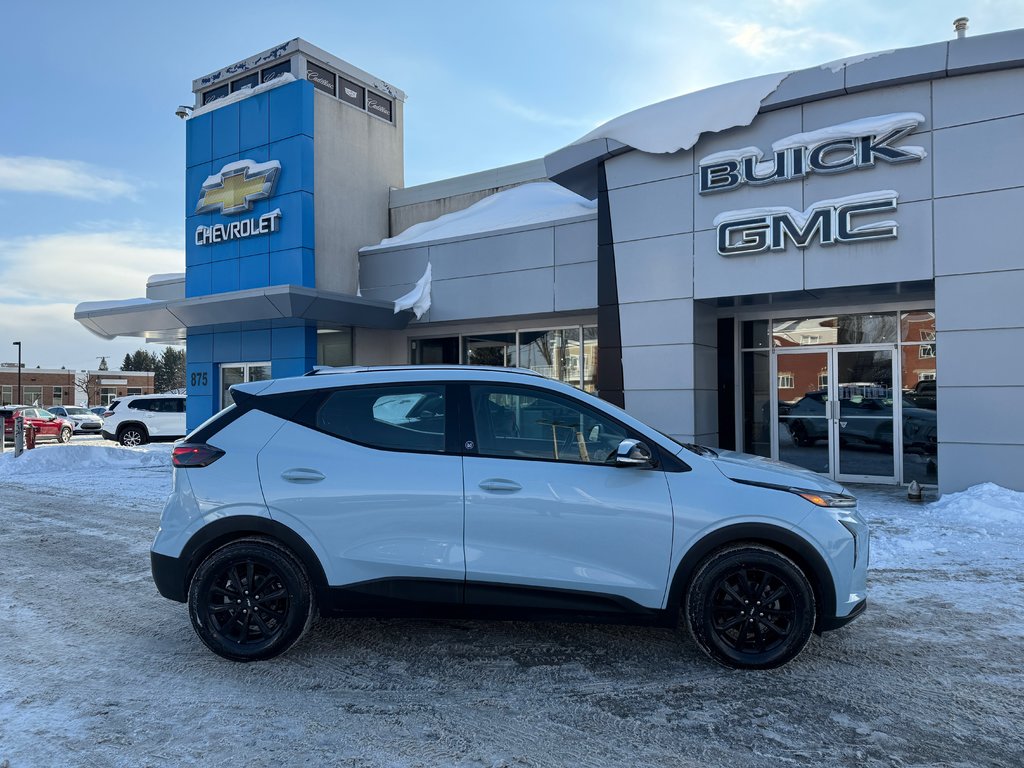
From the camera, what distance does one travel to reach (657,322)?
11.9 m

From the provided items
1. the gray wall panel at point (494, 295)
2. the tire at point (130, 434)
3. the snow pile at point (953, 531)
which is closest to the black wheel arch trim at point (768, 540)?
the snow pile at point (953, 531)

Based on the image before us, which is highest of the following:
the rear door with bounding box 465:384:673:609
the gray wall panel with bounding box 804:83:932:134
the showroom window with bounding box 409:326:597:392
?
the gray wall panel with bounding box 804:83:932:134

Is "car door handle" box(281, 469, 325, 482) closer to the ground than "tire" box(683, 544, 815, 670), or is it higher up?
higher up

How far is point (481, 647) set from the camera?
4.59 metres

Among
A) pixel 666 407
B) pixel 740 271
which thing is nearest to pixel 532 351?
pixel 666 407

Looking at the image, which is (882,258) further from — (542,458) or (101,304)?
(101,304)

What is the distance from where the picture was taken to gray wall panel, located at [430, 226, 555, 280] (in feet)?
46.3

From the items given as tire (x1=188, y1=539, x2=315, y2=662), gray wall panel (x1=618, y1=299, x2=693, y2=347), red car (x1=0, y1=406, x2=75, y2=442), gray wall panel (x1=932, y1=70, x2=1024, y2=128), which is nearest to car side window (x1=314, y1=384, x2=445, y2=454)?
tire (x1=188, y1=539, x2=315, y2=662)

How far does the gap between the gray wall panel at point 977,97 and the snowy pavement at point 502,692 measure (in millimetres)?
6426

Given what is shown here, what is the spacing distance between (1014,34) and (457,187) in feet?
37.0

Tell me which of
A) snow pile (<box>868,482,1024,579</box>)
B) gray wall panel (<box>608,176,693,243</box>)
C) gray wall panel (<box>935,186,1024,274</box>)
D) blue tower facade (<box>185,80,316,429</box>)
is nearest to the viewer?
snow pile (<box>868,482,1024,579</box>)

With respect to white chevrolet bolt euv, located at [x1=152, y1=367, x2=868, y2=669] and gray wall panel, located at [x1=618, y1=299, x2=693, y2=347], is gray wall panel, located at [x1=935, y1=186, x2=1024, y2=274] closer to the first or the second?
gray wall panel, located at [x1=618, y1=299, x2=693, y2=347]

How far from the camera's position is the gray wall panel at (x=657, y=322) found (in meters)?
11.6

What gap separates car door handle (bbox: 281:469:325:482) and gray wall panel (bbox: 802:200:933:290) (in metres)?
8.50
